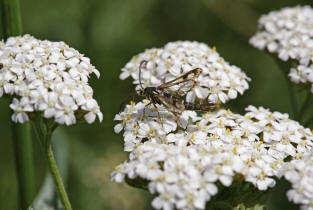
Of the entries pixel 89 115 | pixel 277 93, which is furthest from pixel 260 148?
pixel 277 93

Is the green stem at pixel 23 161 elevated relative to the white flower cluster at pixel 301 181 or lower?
elevated

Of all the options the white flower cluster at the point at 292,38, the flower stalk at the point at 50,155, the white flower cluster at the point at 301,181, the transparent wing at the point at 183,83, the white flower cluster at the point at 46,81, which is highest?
the white flower cluster at the point at 292,38

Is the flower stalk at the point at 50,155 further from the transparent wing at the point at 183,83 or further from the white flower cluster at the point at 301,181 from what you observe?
the white flower cluster at the point at 301,181

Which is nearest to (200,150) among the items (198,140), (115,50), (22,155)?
(198,140)

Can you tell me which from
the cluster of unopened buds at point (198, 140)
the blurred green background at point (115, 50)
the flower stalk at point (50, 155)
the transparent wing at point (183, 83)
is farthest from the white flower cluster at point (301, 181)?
the blurred green background at point (115, 50)

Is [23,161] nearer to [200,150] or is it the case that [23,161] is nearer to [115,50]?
[200,150]

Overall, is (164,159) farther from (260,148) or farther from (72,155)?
(72,155)
